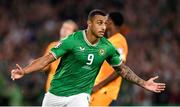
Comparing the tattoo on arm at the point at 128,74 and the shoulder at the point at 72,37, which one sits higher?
the shoulder at the point at 72,37

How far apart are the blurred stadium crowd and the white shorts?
6987 mm

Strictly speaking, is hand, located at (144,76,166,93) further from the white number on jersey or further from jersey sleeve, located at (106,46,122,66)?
the white number on jersey

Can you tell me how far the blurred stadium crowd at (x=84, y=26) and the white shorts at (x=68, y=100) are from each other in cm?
699

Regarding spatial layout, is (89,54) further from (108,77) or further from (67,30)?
(67,30)

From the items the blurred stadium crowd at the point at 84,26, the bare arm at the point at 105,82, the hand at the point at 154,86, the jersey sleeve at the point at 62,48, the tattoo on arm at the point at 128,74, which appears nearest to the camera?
the jersey sleeve at the point at 62,48

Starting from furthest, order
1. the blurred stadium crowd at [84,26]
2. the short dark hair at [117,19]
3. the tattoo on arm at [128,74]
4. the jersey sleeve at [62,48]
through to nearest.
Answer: the blurred stadium crowd at [84,26] → the short dark hair at [117,19] → the tattoo on arm at [128,74] → the jersey sleeve at [62,48]

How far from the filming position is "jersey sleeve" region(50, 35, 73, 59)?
31.7ft

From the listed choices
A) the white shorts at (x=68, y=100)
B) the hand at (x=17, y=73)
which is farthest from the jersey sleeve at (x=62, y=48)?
the white shorts at (x=68, y=100)

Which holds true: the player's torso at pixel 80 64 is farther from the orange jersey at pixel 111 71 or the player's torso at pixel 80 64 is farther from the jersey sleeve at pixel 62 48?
the orange jersey at pixel 111 71

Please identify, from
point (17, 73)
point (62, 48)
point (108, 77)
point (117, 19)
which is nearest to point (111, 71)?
point (108, 77)

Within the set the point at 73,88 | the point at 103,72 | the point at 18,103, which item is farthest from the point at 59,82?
the point at 18,103

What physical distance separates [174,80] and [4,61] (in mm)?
4067

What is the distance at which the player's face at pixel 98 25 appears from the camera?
979cm

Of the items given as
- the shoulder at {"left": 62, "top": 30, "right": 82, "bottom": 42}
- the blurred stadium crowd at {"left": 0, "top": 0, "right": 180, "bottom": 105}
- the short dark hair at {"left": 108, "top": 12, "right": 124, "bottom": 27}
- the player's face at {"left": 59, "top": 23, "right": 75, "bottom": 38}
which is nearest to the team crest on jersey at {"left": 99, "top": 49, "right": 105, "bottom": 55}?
the shoulder at {"left": 62, "top": 30, "right": 82, "bottom": 42}
